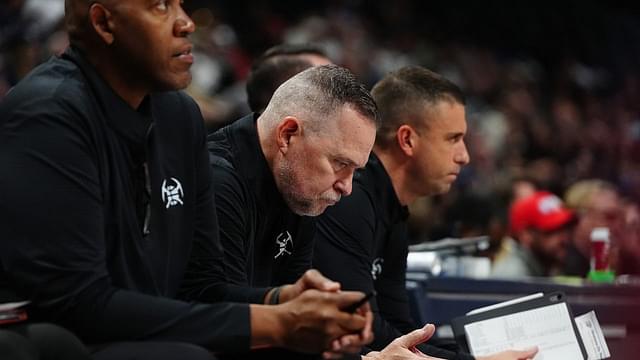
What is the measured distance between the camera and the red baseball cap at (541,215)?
746cm

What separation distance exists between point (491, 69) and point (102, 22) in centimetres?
1116

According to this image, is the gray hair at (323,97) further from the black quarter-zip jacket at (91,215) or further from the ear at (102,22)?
the ear at (102,22)

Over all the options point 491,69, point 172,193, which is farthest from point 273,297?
point 491,69

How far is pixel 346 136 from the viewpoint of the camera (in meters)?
3.14

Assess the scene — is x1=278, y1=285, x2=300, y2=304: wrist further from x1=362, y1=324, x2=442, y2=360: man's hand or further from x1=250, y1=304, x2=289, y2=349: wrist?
x1=362, y1=324, x2=442, y2=360: man's hand

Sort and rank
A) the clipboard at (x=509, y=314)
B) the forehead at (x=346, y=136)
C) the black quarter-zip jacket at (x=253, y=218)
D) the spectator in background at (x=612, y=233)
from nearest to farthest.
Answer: the forehead at (x=346, y=136)
the black quarter-zip jacket at (x=253, y=218)
the clipboard at (x=509, y=314)
the spectator in background at (x=612, y=233)

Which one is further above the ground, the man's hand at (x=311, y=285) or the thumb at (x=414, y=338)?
the man's hand at (x=311, y=285)

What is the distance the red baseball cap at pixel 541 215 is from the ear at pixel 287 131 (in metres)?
4.42

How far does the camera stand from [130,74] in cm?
261

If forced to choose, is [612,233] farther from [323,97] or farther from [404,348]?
[323,97]

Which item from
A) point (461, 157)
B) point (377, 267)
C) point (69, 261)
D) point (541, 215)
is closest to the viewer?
point (69, 261)

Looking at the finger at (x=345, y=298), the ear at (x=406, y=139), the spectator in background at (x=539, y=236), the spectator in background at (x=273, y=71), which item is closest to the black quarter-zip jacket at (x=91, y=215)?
the finger at (x=345, y=298)

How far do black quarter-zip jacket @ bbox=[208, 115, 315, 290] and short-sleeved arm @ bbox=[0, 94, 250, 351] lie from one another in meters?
0.72

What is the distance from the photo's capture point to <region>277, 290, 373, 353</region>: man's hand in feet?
7.49
